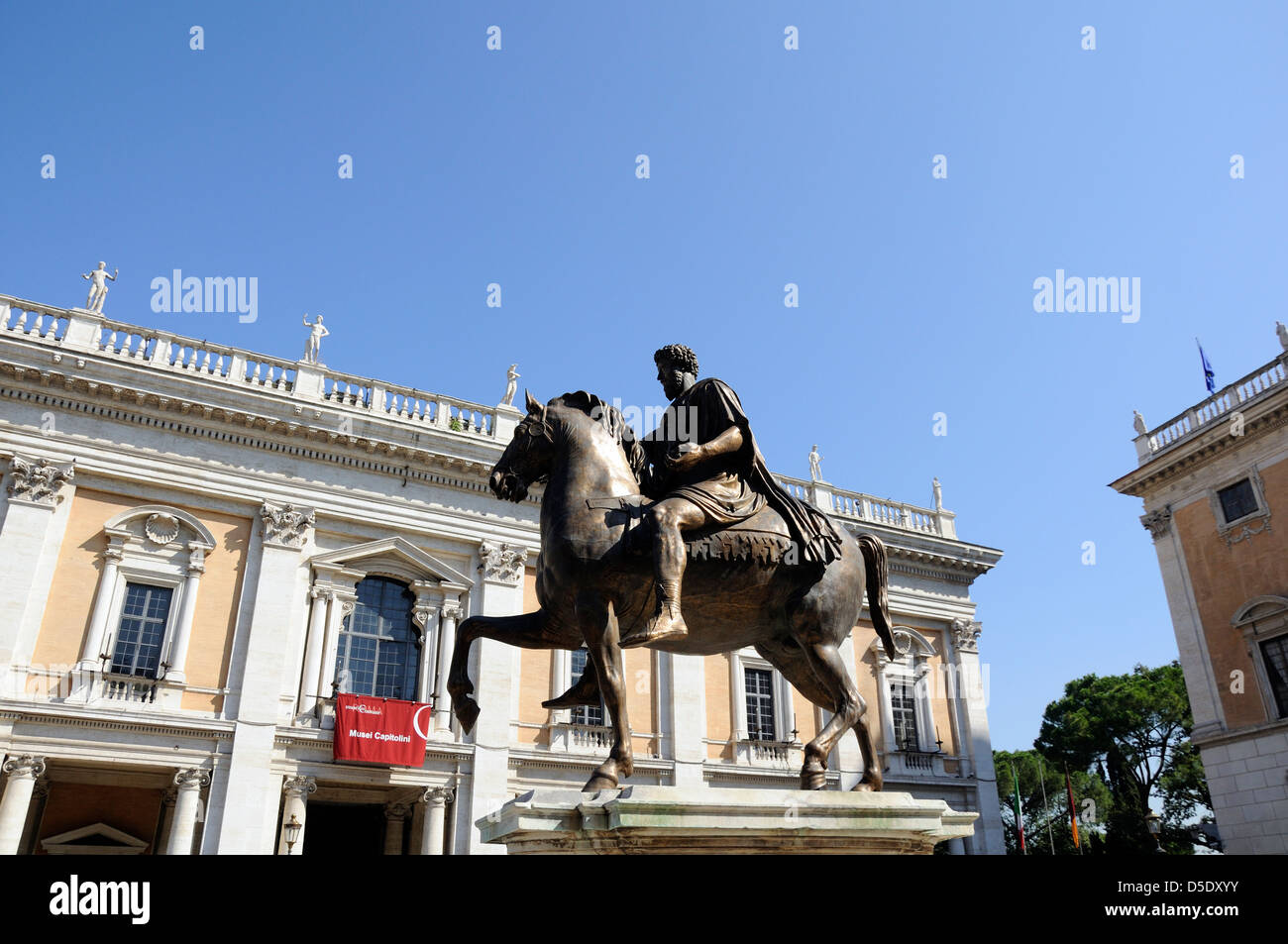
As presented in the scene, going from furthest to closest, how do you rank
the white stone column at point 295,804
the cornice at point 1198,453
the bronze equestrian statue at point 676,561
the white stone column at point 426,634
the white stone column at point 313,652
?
the cornice at point 1198,453 < the white stone column at point 426,634 < the white stone column at point 313,652 < the white stone column at point 295,804 < the bronze equestrian statue at point 676,561

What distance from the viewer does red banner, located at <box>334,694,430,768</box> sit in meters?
19.5

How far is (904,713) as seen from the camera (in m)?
27.7

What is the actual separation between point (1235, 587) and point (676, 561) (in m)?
26.5

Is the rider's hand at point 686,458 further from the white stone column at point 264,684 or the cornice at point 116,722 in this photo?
the cornice at point 116,722

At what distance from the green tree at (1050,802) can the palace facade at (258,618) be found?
2562cm

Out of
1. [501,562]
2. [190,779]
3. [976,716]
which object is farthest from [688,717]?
[190,779]

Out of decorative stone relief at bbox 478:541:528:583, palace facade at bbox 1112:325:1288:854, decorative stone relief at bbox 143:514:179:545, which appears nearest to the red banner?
decorative stone relief at bbox 478:541:528:583

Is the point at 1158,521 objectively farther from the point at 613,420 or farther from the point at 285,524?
the point at 613,420

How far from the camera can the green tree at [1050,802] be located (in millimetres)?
43344

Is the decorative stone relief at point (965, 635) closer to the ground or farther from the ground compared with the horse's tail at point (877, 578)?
farther from the ground

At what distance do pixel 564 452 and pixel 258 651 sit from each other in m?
16.5

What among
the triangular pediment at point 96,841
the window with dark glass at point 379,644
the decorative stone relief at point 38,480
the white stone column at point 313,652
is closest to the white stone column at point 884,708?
the window with dark glass at point 379,644
